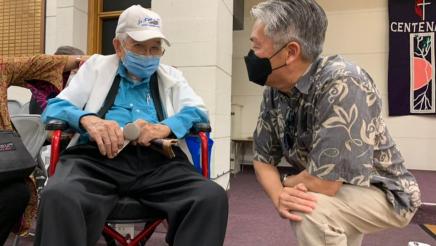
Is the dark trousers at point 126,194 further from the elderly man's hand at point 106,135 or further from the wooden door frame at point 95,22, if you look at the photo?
the wooden door frame at point 95,22

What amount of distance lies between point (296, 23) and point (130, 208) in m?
0.75

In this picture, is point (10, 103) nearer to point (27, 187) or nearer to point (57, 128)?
point (27, 187)

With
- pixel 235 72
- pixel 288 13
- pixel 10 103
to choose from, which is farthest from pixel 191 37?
pixel 235 72

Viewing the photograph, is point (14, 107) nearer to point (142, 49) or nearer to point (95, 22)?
point (95, 22)

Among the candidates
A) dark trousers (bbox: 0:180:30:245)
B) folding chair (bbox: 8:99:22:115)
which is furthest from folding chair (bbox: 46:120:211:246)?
folding chair (bbox: 8:99:22:115)

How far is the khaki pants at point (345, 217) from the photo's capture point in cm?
96

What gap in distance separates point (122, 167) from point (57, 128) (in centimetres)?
26

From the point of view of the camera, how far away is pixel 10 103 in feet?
8.31

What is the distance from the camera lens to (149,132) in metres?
1.33

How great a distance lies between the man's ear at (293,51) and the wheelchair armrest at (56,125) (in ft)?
2.61

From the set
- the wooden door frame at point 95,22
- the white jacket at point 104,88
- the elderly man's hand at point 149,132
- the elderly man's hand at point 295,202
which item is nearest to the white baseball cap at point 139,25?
the white jacket at point 104,88

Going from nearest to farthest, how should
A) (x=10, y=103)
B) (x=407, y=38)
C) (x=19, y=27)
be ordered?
(x=10, y=103)
(x=19, y=27)
(x=407, y=38)

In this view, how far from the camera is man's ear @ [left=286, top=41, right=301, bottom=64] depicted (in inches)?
40.4

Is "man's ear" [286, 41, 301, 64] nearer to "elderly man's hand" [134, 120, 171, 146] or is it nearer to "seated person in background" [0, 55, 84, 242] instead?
"elderly man's hand" [134, 120, 171, 146]
